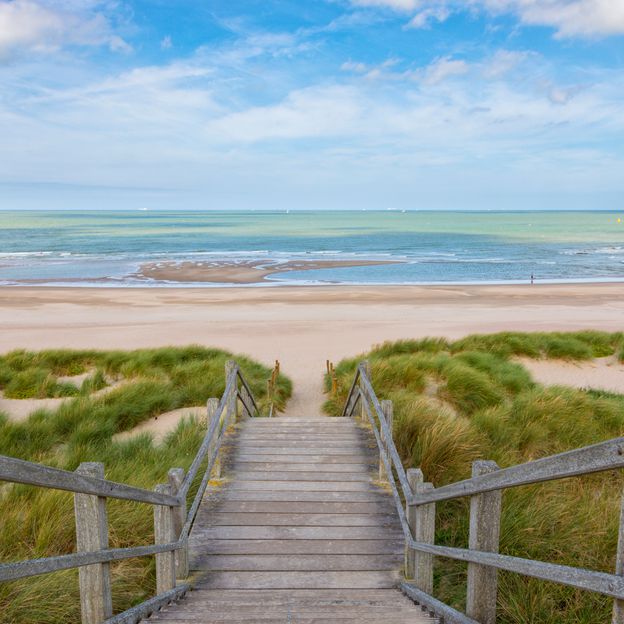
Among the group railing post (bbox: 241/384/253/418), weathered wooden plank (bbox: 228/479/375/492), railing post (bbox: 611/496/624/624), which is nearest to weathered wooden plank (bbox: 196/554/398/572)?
weathered wooden plank (bbox: 228/479/375/492)

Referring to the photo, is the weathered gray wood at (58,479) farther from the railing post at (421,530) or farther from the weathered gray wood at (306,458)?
the weathered gray wood at (306,458)

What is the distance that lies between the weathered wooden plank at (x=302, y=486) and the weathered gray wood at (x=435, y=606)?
1.72m

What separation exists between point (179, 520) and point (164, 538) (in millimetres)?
230

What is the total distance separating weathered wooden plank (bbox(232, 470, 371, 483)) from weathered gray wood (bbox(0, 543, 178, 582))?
111 inches

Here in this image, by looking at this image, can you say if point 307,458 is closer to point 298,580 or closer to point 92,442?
point 298,580

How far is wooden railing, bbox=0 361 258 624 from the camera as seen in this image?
81.3 inches

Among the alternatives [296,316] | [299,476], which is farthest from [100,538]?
[296,316]

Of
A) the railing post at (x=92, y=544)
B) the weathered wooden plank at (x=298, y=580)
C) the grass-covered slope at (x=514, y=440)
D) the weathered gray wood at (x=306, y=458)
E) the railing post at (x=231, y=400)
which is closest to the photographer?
the railing post at (x=92, y=544)

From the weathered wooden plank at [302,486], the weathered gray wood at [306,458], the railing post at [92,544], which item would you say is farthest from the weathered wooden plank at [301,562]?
the weathered gray wood at [306,458]

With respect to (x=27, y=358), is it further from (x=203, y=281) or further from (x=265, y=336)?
(x=203, y=281)

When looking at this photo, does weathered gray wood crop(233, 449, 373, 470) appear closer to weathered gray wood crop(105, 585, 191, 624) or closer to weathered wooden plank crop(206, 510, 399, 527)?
weathered wooden plank crop(206, 510, 399, 527)

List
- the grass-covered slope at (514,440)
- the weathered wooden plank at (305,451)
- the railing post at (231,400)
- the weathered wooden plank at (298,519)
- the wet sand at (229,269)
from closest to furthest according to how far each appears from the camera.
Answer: the grass-covered slope at (514,440) → the weathered wooden plank at (298,519) → the weathered wooden plank at (305,451) → the railing post at (231,400) → the wet sand at (229,269)

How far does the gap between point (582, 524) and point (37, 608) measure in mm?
4360

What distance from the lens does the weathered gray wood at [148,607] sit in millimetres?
2967
